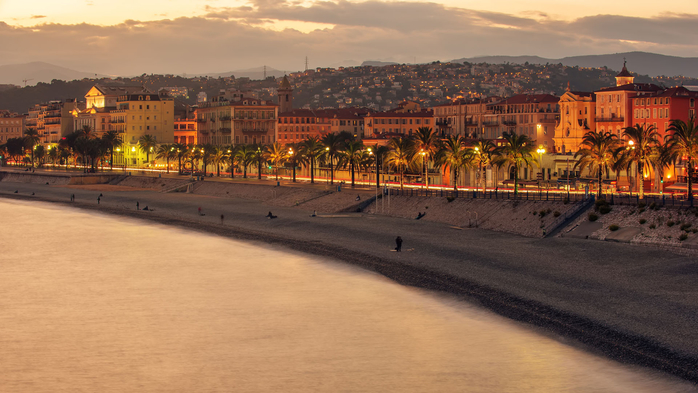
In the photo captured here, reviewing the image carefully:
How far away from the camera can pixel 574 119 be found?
112 metres

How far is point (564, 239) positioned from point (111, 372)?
3411 cm

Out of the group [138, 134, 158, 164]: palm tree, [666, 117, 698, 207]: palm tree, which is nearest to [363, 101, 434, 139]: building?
[138, 134, 158, 164]: palm tree

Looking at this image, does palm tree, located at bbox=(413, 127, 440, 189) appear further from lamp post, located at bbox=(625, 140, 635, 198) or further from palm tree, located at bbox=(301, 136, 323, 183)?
lamp post, located at bbox=(625, 140, 635, 198)

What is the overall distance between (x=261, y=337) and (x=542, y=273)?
17707mm

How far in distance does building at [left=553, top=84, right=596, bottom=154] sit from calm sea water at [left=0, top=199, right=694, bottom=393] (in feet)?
222

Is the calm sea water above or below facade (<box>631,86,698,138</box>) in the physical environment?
below

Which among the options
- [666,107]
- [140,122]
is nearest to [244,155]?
[666,107]

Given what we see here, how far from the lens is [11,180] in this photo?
502ft

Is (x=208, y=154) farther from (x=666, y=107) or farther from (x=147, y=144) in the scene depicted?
(x=666, y=107)

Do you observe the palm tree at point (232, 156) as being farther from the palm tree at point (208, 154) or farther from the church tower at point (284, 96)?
A: the church tower at point (284, 96)

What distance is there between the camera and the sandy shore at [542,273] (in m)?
32.3

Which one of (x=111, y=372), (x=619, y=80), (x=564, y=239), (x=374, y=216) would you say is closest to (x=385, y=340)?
(x=111, y=372)

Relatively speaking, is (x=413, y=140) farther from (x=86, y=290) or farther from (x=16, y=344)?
(x=16, y=344)

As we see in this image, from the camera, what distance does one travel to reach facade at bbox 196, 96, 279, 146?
163750 mm
